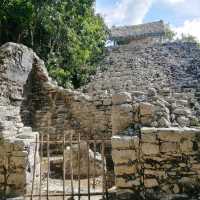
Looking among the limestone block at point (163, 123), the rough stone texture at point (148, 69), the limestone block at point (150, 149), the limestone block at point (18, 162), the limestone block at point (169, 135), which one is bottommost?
the limestone block at point (18, 162)

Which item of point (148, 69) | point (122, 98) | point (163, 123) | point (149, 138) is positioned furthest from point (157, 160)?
point (148, 69)

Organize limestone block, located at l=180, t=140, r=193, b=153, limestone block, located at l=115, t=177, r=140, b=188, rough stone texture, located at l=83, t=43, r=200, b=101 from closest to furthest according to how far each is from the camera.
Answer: limestone block, located at l=180, t=140, r=193, b=153, limestone block, located at l=115, t=177, r=140, b=188, rough stone texture, located at l=83, t=43, r=200, b=101

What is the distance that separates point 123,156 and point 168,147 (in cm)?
73

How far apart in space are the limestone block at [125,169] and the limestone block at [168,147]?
1.80 feet

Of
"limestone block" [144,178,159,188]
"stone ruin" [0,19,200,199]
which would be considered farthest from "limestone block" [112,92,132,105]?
"limestone block" [144,178,159,188]

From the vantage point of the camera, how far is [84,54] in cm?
1883

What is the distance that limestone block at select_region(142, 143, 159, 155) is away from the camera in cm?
620

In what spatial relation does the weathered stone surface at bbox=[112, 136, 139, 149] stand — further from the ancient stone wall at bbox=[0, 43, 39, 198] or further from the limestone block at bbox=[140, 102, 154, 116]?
the ancient stone wall at bbox=[0, 43, 39, 198]

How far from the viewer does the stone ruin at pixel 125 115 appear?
6164mm

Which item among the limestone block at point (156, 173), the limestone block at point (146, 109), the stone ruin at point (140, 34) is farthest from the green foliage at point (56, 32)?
the stone ruin at point (140, 34)

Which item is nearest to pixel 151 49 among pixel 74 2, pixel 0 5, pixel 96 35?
pixel 96 35

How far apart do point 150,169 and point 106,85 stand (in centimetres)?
1064

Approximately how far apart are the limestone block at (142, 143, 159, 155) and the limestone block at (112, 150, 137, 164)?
20 cm

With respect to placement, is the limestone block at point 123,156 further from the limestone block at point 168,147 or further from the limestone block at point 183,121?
the limestone block at point 183,121
